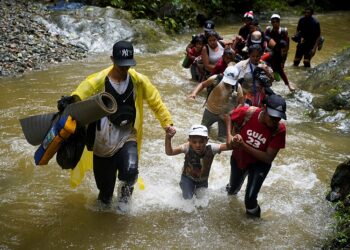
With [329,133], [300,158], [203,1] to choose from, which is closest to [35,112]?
[300,158]

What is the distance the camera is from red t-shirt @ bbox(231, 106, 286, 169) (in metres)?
4.59

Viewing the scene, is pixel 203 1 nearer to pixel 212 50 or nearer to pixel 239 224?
pixel 212 50

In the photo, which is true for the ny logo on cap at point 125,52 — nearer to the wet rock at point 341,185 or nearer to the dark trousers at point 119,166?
the dark trousers at point 119,166

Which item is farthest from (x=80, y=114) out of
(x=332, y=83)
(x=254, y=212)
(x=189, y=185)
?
(x=332, y=83)

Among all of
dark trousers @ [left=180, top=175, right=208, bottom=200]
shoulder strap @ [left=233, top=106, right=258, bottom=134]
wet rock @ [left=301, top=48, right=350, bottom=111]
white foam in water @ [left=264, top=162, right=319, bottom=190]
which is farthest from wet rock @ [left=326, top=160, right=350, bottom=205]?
wet rock @ [left=301, top=48, right=350, bottom=111]

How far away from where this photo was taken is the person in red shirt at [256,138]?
443cm

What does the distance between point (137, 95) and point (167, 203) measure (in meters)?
1.54

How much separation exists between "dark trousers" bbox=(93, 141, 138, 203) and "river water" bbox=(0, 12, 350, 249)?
1.72 ft

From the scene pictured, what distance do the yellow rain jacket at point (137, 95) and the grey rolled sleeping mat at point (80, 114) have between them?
302 millimetres

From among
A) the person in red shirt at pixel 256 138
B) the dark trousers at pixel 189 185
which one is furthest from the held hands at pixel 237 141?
the dark trousers at pixel 189 185

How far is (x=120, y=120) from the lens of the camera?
181 inches

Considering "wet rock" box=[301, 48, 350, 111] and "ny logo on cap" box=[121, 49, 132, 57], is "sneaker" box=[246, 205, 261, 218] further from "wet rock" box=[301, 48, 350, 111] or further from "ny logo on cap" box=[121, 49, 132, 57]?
"wet rock" box=[301, 48, 350, 111]

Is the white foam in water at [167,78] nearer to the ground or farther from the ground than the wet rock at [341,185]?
nearer to the ground

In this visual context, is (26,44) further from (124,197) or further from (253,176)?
(253,176)
